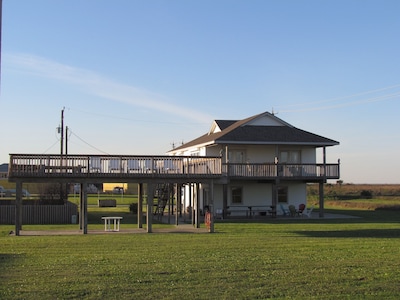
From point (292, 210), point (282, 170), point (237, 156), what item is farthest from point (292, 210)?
point (237, 156)

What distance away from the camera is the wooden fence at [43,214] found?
1185 inches

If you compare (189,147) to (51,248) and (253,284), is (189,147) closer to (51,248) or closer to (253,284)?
(51,248)

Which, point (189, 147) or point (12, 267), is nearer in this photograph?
point (12, 267)

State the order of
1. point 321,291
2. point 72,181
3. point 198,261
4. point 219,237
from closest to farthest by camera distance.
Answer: point 321,291
point 198,261
point 219,237
point 72,181

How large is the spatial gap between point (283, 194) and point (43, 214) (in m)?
15.6

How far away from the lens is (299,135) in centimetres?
3522

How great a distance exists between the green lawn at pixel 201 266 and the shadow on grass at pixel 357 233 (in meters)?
0.16

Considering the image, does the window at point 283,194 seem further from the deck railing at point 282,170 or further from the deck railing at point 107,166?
the deck railing at point 107,166

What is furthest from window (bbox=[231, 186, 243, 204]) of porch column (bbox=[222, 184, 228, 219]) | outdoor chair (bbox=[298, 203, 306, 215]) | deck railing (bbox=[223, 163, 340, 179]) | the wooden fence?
the wooden fence

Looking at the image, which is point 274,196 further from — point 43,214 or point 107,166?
point 43,214

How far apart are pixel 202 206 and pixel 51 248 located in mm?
19733

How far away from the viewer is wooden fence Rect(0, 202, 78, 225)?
30094mm

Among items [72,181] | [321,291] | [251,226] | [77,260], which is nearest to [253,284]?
[321,291]

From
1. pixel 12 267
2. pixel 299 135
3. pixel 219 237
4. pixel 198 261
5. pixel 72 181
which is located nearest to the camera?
pixel 12 267
